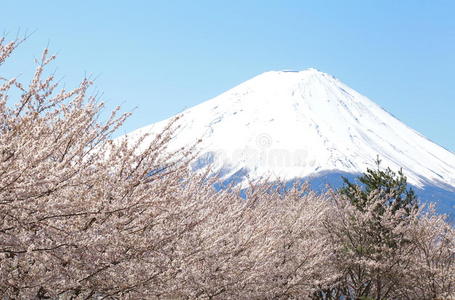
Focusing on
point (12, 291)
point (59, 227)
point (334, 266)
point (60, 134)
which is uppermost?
point (334, 266)

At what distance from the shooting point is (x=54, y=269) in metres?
5.06

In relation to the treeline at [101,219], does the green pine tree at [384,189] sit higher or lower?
higher

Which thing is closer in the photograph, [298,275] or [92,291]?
[92,291]

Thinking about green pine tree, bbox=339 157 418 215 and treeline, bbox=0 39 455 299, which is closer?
treeline, bbox=0 39 455 299

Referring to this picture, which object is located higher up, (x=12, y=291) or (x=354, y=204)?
(x=354, y=204)

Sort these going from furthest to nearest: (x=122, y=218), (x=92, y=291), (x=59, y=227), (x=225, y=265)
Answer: (x=225, y=265) → (x=92, y=291) → (x=122, y=218) → (x=59, y=227)

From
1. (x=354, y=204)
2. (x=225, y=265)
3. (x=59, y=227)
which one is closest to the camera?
(x=59, y=227)

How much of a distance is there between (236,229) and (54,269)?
13.3ft

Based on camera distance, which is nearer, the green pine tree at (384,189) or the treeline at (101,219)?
the treeline at (101,219)

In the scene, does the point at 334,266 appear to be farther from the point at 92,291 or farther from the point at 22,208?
the point at 22,208

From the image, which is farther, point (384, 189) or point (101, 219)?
point (384, 189)

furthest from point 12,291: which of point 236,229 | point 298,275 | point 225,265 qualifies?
point 298,275

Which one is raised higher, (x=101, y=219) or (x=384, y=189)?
(x=384, y=189)

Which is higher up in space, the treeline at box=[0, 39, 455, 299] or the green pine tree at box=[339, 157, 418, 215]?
the green pine tree at box=[339, 157, 418, 215]
